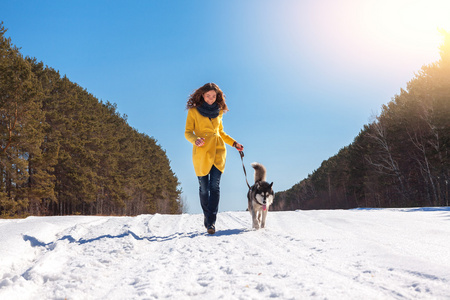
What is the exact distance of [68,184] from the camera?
2720 centimetres

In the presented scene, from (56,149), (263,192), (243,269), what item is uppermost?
(56,149)

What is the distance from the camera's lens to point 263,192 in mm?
5926

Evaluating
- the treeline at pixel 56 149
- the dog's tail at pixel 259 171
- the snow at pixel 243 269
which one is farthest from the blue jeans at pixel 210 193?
the treeline at pixel 56 149

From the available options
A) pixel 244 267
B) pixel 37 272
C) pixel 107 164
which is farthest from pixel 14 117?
pixel 244 267

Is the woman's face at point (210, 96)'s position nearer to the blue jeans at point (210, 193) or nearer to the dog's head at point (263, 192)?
the blue jeans at point (210, 193)

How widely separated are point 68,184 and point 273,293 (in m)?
29.8

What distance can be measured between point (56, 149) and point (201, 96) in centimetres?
2091

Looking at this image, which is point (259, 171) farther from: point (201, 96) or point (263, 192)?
point (201, 96)

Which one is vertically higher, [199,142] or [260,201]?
[199,142]

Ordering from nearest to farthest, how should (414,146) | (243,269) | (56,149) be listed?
(243,269) < (56,149) < (414,146)

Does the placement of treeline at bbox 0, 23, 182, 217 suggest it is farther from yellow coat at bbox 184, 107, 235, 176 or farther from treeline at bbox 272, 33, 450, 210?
treeline at bbox 272, 33, 450, 210

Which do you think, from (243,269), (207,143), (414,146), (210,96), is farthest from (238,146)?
(414,146)

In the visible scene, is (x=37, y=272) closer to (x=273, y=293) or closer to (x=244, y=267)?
(x=244, y=267)

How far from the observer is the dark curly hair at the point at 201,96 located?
5.54 meters
